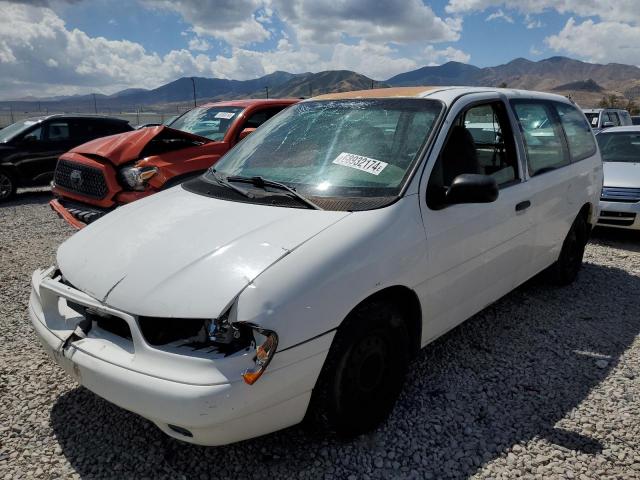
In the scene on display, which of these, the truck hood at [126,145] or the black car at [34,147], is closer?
the truck hood at [126,145]

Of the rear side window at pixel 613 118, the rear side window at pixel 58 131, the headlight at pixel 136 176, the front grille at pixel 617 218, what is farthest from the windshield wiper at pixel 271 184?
the rear side window at pixel 613 118

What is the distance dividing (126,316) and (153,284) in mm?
169

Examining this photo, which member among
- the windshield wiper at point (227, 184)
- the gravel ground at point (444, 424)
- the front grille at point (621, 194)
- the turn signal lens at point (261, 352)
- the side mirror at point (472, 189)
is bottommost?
the gravel ground at point (444, 424)

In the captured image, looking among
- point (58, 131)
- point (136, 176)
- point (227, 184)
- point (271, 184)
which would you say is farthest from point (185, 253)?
point (58, 131)

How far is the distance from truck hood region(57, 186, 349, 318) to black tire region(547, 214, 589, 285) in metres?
3.05

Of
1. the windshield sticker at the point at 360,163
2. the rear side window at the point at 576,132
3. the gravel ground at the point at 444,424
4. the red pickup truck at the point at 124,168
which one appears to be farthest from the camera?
the red pickup truck at the point at 124,168

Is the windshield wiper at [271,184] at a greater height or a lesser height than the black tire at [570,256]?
greater

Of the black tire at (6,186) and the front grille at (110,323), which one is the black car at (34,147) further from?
the front grille at (110,323)

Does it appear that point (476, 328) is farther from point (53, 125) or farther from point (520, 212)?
point (53, 125)

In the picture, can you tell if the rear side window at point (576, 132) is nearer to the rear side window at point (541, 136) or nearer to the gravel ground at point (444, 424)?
the rear side window at point (541, 136)

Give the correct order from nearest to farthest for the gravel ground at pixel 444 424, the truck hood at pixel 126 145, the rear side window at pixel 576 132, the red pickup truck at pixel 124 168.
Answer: the gravel ground at pixel 444 424 → the rear side window at pixel 576 132 → the red pickup truck at pixel 124 168 → the truck hood at pixel 126 145

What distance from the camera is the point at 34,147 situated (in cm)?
1027

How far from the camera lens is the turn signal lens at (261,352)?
192cm

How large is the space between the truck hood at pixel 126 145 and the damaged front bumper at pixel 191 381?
3.60 metres
